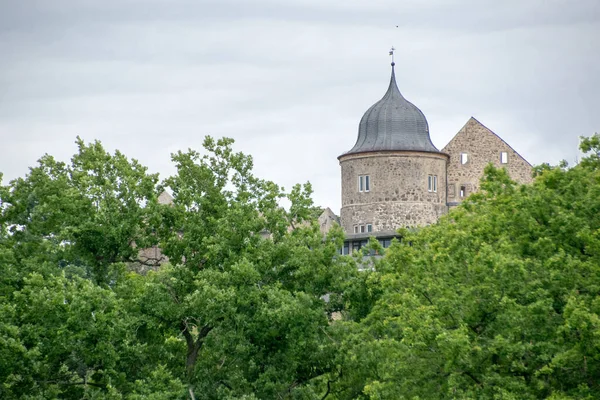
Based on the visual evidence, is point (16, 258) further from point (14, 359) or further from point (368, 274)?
point (368, 274)

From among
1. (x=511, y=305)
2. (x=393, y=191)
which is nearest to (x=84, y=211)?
(x=511, y=305)

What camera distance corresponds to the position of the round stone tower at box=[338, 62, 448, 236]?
88250 mm

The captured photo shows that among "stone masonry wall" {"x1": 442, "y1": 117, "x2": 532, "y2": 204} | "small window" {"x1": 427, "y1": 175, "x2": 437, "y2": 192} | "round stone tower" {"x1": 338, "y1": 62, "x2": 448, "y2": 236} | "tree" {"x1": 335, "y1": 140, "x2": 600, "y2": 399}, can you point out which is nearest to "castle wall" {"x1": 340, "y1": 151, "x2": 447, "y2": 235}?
"round stone tower" {"x1": 338, "y1": 62, "x2": 448, "y2": 236}

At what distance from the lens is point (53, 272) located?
38.4 metres

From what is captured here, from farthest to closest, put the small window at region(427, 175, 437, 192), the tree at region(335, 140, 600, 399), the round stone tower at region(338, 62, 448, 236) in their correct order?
1. the small window at region(427, 175, 437, 192)
2. the round stone tower at region(338, 62, 448, 236)
3. the tree at region(335, 140, 600, 399)

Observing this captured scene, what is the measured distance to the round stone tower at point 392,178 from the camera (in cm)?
8825

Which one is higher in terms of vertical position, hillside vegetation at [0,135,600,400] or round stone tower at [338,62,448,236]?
round stone tower at [338,62,448,236]

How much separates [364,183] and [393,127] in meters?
4.15

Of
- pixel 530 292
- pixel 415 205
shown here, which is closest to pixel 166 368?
pixel 530 292

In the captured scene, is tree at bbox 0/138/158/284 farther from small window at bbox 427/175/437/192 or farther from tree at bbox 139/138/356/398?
small window at bbox 427/175/437/192

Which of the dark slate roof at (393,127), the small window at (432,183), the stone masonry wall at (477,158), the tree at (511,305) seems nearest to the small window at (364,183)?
the dark slate roof at (393,127)

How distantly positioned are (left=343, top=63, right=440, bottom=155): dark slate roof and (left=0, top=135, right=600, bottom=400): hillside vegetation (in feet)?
163

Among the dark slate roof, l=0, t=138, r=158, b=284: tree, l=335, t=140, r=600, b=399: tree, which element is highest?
the dark slate roof

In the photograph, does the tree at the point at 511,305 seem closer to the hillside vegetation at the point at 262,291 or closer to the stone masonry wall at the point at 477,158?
the hillside vegetation at the point at 262,291
